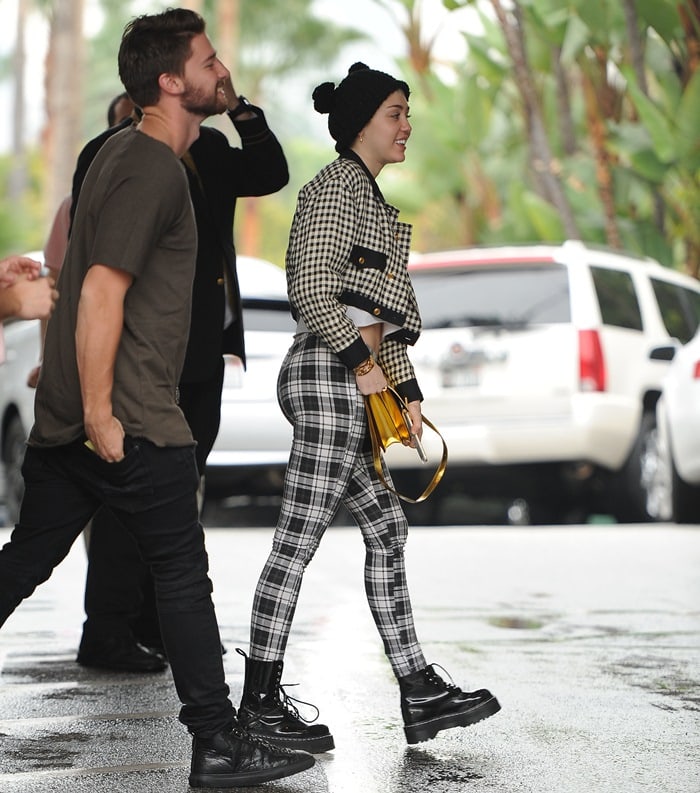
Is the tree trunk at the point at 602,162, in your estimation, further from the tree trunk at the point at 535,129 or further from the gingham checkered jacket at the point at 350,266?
the gingham checkered jacket at the point at 350,266

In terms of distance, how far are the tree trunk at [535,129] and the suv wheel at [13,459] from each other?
8521 mm

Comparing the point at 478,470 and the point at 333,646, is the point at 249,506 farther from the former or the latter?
the point at 333,646

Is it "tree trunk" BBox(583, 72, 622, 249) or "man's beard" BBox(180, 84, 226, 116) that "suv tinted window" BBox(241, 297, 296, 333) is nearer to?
"man's beard" BBox(180, 84, 226, 116)

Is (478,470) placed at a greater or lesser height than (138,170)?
lesser

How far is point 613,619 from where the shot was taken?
7066mm

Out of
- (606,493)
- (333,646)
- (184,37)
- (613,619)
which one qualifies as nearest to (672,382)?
(606,493)

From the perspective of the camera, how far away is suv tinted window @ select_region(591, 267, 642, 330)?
11859mm

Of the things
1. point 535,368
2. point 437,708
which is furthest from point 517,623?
point 535,368

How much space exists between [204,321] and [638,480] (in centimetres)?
702

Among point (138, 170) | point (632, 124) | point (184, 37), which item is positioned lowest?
point (138, 170)

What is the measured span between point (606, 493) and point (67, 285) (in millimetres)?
8518

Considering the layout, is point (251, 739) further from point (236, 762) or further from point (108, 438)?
point (108, 438)

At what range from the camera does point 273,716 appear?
460cm

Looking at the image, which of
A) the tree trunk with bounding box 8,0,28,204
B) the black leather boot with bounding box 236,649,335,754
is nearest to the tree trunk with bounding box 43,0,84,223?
the black leather boot with bounding box 236,649,335,754
